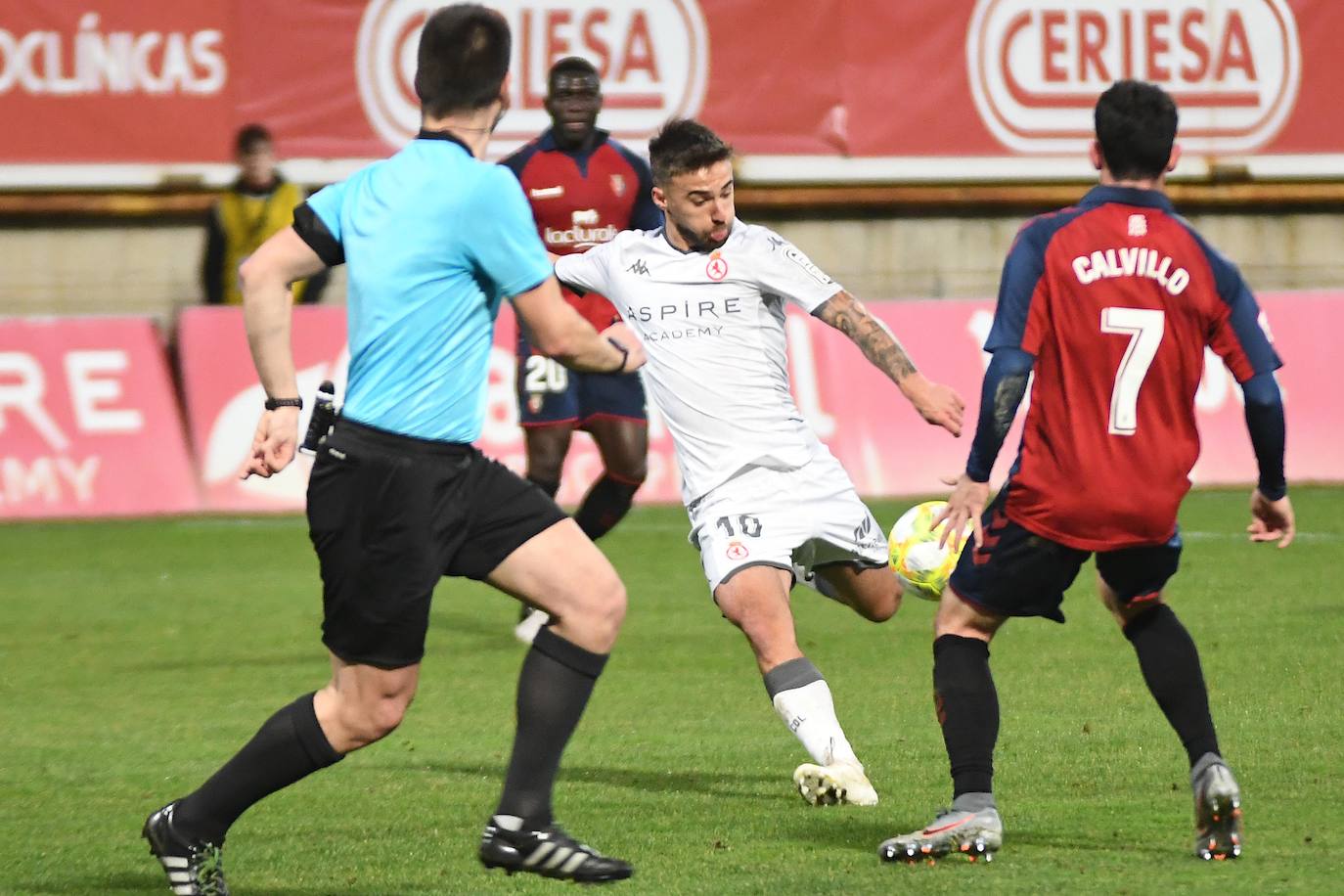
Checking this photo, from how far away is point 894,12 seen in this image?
19438 mm

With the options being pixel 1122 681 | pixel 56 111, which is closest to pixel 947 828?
pixel 1122 681

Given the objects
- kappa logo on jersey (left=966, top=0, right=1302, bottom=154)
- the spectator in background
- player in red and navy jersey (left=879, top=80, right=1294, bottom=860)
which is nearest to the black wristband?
player in red and navy jersey (left=879, top=80, right=1294, bottom=860)

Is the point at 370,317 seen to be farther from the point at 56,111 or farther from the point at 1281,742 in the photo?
the point at 56,111

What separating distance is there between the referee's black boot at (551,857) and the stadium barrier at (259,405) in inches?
360

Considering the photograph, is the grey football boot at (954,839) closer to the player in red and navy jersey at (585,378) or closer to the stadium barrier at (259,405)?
the player in red and navy jersey at (585,378)

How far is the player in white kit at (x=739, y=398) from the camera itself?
22.1ft

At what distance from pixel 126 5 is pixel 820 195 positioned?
591 centimetres

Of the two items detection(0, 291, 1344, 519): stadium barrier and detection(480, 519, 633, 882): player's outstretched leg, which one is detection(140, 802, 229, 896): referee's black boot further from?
detection(0, 291, 1344, 519): stadium barrier

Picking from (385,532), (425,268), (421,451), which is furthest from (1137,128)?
(385,532)

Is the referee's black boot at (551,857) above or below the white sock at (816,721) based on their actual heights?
above

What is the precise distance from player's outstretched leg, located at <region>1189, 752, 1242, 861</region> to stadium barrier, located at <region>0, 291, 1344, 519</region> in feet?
30.5

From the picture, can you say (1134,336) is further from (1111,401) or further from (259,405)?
(259,405)

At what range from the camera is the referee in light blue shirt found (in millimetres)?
5102

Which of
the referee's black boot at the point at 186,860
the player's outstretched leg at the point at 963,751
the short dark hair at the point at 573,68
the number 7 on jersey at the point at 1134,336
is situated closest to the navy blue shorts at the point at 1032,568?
the player's outstretched leg at the point at 963,751
